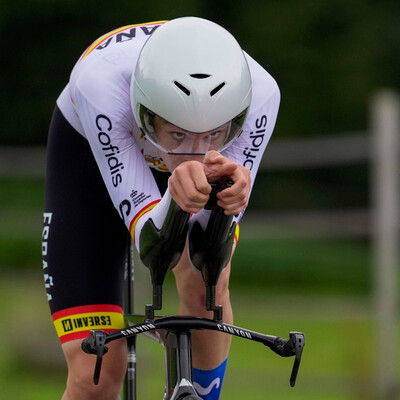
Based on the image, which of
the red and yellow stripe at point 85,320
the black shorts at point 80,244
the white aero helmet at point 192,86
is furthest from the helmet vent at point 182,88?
the red and yellow stripe at point 85,320

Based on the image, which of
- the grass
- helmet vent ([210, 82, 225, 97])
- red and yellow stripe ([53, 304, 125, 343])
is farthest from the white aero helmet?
the grass

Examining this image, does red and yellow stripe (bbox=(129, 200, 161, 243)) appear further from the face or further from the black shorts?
the black shorts

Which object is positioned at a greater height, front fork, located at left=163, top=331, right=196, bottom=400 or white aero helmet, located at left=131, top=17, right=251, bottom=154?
white aero helmet, located at left=131, top=17, right=251, bottom=154

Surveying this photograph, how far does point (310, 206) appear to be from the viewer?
1606cm

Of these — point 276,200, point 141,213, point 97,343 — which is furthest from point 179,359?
point 276,200

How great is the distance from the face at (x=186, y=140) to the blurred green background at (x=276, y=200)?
5284 mm

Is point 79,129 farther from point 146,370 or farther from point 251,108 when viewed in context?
point 146,370

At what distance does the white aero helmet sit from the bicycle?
0.90ft

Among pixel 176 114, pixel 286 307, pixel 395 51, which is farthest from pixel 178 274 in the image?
pixel 395 51

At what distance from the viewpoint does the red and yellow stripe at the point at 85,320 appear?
14.1 ft

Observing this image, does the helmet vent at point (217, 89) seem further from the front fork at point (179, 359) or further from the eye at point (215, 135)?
the front fork at point (179, 359)

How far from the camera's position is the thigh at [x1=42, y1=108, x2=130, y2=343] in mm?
4320

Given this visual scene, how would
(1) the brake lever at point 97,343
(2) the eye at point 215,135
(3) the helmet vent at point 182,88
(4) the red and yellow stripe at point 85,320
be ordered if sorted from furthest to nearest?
(4) the red and yellow stripe at point 85,320 → (2) the eye at point 215,135 → (3) the helmet vent at point 182,88 → (1) the brake lever at point 97,343

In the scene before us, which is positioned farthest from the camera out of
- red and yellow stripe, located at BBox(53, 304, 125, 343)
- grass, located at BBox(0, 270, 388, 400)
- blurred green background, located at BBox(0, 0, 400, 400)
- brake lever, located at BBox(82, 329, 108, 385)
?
blurred green background, located at BBox(0, 0, 400, 400)
